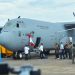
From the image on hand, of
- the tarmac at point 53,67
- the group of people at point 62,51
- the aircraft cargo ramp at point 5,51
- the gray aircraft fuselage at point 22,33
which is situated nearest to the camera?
the tarmac at point 53,67

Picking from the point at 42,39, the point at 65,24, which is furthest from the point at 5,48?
the point at 65,24

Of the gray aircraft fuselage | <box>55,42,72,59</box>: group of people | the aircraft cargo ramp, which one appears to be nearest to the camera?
the gray aircraft fuselage

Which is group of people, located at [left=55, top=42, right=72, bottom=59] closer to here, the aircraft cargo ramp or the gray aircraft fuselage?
the gray aircraft fuselage

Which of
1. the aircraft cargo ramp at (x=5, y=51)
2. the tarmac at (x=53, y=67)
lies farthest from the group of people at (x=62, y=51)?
the tarmac at (x=53, y=67)

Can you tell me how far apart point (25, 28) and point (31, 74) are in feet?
83.9

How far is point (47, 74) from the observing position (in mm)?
14797

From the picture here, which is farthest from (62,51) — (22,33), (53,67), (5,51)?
(53,67)

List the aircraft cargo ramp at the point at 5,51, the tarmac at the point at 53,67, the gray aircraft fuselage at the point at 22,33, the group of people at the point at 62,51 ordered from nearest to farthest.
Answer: the tarmac at the point at 53,67 → the gray aircraft fuselage at the point at 22,33 → the group of people at the point at 62,51 → the aircraft cargo ramp at the point at 5,51

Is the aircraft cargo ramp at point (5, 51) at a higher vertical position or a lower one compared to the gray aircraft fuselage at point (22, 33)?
lower

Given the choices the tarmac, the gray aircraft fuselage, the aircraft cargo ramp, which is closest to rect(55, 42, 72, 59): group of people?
the gray aircraft fuselage

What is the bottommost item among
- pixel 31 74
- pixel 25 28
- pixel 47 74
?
pixel 47 74

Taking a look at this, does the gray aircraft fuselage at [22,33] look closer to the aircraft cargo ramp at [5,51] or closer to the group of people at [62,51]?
the aircraft cargo ramp at [5,51]

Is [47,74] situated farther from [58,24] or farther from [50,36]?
[58,24]

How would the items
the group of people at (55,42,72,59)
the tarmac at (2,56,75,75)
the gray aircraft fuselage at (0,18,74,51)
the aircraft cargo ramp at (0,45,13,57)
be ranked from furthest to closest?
the aircraft cargo ramp at (0,45,13,57)
the group of people at (55,42,72,59)
the gray aircraft fuselage at (0,18,74,51)
the tarmac at (2,56,75,75)
